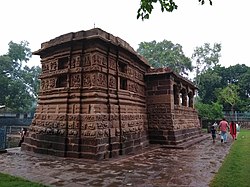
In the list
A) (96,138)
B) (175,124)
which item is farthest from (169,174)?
(175,124)

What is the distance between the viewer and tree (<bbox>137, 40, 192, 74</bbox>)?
124ft

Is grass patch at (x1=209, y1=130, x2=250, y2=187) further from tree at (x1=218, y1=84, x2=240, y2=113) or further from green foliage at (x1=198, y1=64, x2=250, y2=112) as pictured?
green foliage at (x1=198, y1=64, x2=250, y2=112)

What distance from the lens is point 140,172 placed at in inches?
227

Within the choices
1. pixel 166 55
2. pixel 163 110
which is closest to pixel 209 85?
pixel 166 55

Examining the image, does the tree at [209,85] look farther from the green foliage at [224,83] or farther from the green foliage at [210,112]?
the green foliage at [210,112]

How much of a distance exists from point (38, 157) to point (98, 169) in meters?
2.73

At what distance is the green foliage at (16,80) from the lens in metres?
32.8

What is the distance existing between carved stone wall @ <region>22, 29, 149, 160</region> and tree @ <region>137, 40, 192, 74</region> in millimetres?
28883

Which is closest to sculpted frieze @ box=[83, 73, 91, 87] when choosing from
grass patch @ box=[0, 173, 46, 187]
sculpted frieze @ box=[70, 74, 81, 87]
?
sculpted frieze @ box=[70, 74, 81, 87]

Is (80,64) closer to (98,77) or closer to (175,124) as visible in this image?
(98,77)

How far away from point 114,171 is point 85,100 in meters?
2.89

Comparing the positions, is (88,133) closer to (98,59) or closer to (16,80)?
(98,59)

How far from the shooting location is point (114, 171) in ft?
19.1

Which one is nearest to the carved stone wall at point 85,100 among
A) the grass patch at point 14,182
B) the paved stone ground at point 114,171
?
the paved stone ground at point 114,171
